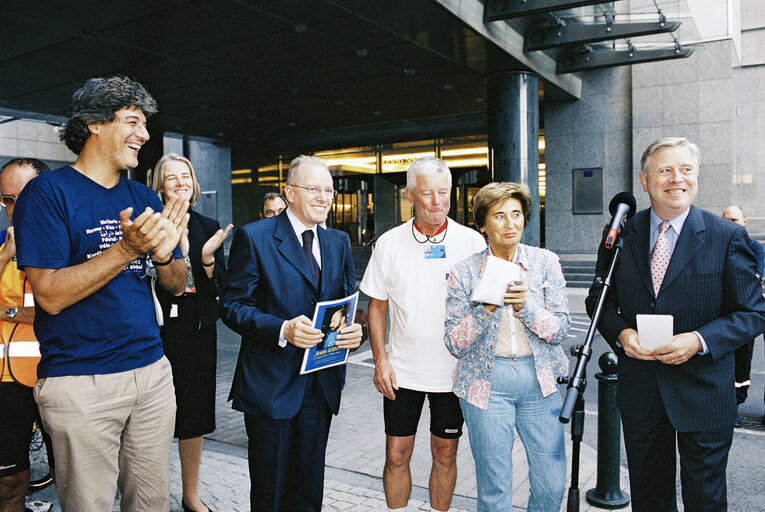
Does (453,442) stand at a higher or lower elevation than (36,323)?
lower

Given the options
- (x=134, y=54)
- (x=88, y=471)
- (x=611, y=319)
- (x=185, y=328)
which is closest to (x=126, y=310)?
(x=88, y=471)

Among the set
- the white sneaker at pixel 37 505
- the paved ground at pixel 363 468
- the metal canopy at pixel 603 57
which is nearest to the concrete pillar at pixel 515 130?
the metal canopy at pixel 603 57

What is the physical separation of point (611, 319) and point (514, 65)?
36.6ft

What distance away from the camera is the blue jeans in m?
2.71

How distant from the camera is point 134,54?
39.6 ft

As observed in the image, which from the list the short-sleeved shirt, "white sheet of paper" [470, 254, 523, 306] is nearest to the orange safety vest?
the short-sleeved shirt

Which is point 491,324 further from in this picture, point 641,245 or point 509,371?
point 641,245

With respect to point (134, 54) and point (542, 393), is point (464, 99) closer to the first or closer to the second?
point (134, 54)

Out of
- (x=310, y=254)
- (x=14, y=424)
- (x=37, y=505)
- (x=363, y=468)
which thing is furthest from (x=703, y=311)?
(x=37, y=505)

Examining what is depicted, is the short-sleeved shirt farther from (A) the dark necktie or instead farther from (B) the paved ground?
(B) the paved ground

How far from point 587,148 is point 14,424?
56.6 feet

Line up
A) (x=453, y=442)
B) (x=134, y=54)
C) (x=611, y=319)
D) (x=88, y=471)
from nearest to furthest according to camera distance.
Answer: (x=88, y=471) < (x=611, y=319) < (x=453, y=442) < (x=134, y=54)

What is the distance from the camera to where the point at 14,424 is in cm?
294

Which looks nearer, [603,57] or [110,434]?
[110,434]
